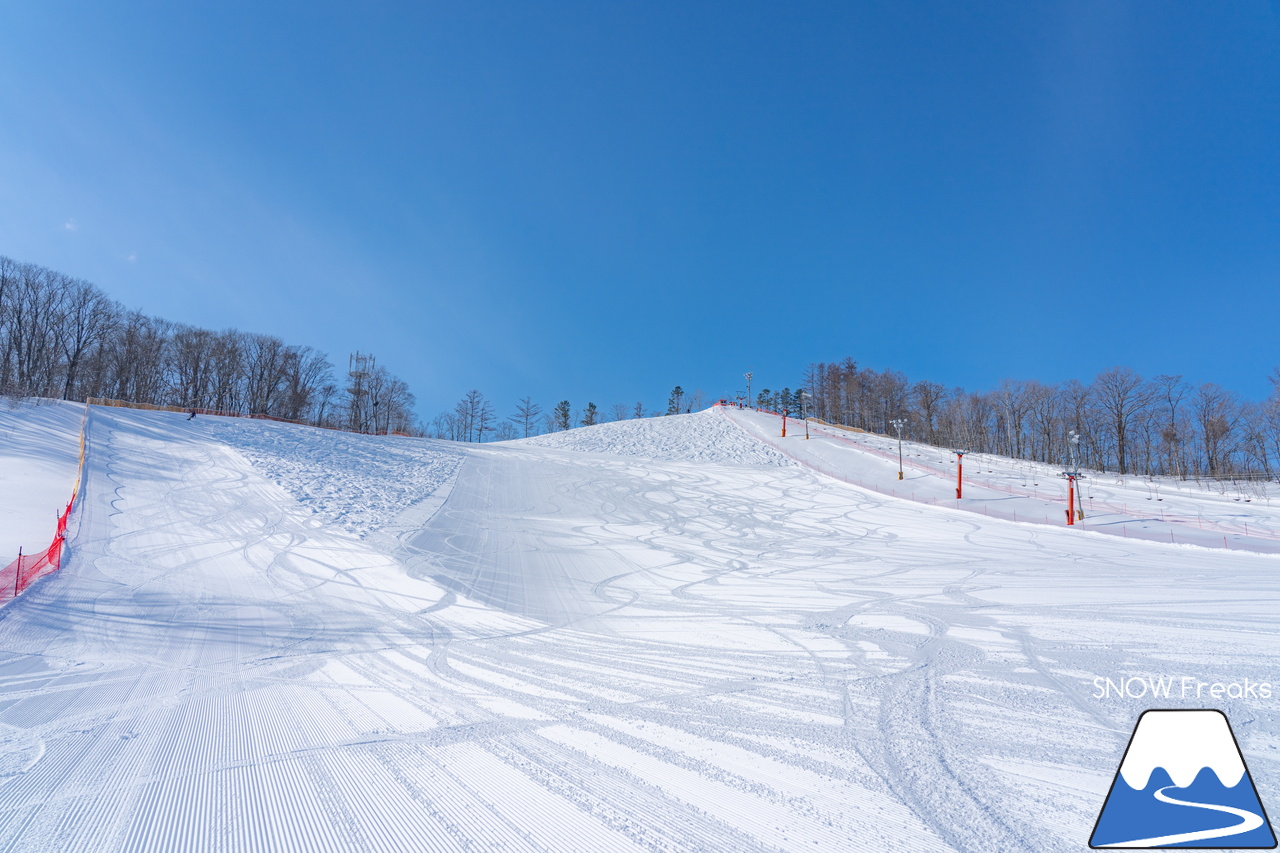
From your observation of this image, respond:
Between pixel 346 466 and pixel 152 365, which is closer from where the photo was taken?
pixel 346 466

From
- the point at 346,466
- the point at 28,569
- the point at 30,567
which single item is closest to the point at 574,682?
the point at 28,569

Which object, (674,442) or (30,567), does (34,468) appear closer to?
(30,567)

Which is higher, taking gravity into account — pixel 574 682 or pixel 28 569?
pixel 574 682

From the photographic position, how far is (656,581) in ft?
42.7

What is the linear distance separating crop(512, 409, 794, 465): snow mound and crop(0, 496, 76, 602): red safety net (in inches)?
1253

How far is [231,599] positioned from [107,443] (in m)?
21.6

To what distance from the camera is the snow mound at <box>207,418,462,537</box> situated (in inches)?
720

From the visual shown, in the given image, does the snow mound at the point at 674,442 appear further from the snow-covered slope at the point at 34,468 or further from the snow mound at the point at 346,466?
the snow-covered slope at the point at 34,468

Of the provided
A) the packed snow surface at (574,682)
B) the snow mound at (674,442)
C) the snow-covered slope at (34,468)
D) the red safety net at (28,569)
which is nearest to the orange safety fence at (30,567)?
the red safety net at (28,569)

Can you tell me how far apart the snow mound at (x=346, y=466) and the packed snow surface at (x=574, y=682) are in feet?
3.85

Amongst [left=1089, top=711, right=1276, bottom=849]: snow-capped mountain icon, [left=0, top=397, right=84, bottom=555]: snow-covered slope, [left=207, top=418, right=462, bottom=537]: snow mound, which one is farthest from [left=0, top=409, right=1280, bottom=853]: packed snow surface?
[left=207, top=418, right=462, bottom=537]: snow mound

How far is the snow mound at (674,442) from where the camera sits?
41750mm

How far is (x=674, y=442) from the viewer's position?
47.5 m

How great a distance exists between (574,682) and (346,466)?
23.5m
